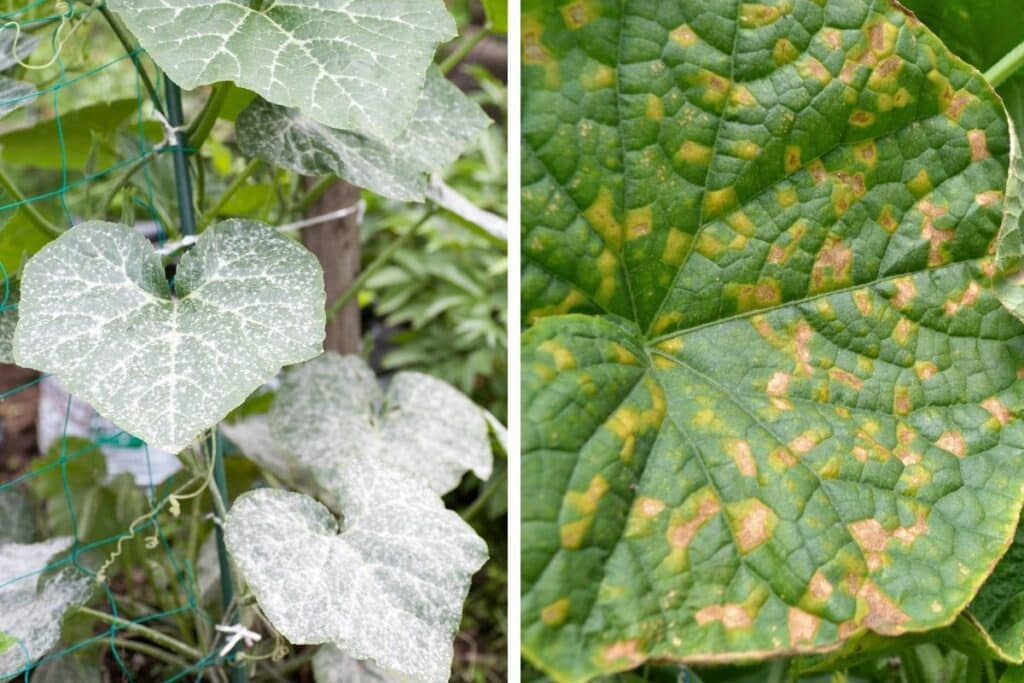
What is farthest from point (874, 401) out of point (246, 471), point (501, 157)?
point (501, 157)

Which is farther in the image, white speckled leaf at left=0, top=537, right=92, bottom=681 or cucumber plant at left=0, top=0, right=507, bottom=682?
white speckled leaf at left=0, top=537, right=92, bottom=681

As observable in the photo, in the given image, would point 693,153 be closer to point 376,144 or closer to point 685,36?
point 685,36

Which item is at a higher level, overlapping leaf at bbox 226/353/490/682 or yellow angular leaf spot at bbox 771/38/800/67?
yellow angular leaf spot at bbox 771/38/800/67

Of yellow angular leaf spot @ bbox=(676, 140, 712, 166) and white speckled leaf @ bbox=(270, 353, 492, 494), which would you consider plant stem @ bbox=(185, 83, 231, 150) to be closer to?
white speckled leaf @ bbox=(270, 353, 492, 494)

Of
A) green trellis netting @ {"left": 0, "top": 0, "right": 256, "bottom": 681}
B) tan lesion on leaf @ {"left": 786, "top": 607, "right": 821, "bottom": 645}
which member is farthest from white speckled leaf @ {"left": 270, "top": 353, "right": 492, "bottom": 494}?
tan lesion on leaf @ {"left": 786, "top": 607, "right": 821, "bottom": 645}

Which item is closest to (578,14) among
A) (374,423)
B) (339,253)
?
(374,423)

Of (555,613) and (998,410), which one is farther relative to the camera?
(998,410)
